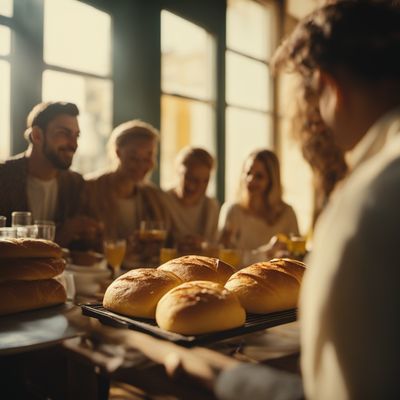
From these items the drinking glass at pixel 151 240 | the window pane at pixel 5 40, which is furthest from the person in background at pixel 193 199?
the window pane at pixel 5 40

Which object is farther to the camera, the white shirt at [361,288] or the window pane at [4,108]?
the window pane at [4,108]

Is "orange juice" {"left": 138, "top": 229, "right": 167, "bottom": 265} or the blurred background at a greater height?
the blurred background

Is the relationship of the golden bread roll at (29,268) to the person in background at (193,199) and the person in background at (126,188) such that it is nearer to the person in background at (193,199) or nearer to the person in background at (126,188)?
the person in background at (126,188)

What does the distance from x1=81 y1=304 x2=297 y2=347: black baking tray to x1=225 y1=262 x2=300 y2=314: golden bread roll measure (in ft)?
0.07

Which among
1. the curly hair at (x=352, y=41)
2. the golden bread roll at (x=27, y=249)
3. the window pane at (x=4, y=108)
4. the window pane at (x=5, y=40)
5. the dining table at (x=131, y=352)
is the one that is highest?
the window pane at (x=5, y=40)

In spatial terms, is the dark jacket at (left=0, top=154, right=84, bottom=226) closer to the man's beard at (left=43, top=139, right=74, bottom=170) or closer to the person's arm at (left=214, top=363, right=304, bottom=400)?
the man's beard at (left=43, top=139, right=74, bottom=170)

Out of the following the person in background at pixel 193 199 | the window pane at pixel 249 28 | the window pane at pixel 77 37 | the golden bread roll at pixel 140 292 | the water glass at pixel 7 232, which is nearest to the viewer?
the golden bread roll at pixel 140 292

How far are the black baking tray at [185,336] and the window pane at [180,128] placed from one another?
3.36m

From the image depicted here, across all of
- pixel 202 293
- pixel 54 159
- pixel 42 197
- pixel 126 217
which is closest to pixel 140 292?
pixel 202 293

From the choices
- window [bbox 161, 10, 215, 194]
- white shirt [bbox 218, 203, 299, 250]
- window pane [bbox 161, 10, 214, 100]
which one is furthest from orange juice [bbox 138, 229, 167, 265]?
window pane [bbox 161, 10, 214, 100]

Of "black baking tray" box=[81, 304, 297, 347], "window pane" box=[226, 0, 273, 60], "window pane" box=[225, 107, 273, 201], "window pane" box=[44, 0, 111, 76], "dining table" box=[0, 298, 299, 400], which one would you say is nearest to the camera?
"dining table" box=[0, 298, 299, 400]

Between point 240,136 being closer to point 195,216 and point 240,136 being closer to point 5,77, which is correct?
point 195,216

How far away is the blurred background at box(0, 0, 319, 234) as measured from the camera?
141 inches

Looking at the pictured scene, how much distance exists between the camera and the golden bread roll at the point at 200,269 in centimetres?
127
